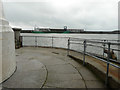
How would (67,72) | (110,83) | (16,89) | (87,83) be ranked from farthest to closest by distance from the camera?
(67,72) → (87,83) → (110,83) → (16,89)

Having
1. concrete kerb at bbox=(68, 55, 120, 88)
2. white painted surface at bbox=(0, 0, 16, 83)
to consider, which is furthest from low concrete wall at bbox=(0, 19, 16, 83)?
concrete kerb at bbox=(68, 55, 120, 88)

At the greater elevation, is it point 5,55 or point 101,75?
point 5,55

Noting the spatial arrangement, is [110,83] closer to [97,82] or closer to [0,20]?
[97,82]

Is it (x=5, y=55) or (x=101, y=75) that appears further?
(x=101, y=75)

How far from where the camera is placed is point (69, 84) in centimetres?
241

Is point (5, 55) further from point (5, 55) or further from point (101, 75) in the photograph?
point (101, 75)

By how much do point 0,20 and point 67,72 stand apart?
2483 mm

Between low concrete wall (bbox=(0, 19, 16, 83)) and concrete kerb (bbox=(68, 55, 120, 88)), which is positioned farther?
low concrete wall (bbox=(0, 19, 16, 83))

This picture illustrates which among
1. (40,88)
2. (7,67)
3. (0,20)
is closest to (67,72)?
(40,88)

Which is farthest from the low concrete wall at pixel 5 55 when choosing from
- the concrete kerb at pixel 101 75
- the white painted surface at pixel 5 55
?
the concrete kerb at pixel 101 75

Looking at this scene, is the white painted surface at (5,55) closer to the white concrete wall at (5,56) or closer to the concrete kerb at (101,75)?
the white concrete wall at (5,56)

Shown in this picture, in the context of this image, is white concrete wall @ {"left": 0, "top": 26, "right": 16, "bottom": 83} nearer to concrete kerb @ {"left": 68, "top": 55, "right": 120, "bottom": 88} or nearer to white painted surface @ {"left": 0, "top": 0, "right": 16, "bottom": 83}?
white painted surface @ {"left": 0, "top": 0, "right": 16, "bottom": 83}

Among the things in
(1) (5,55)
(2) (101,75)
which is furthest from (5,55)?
(2) (101,75)

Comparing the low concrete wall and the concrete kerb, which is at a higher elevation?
the low concrete wall
